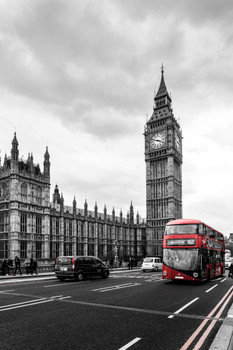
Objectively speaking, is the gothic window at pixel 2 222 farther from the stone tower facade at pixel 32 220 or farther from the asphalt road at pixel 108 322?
the asphalt road at pixel 108 322

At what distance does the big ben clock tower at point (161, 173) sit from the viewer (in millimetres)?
84062

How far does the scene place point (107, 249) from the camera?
257ft

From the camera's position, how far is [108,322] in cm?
923

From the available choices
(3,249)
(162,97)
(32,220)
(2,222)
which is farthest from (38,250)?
(162,97)

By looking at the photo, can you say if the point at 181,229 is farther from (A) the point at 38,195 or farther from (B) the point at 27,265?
(A) the point at 38,195

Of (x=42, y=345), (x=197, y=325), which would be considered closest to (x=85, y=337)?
(x=42, y=345)

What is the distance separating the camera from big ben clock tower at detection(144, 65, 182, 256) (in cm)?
8406

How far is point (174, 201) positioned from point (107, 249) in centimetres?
2172

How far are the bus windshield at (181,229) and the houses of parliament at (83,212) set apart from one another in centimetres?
3521

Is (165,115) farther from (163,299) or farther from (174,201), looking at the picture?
(163,299)

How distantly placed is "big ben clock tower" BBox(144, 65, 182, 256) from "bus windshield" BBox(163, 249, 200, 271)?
6216 centimetres

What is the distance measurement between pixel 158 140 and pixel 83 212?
94.2ft

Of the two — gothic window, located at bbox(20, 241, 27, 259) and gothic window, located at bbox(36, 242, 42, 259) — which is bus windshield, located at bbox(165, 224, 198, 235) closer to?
gothic window, located at bbox(20, 241, 27, 259)

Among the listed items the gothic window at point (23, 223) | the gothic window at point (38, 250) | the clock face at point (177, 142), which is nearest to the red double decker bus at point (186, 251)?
the gothic window at point (23, 223)
